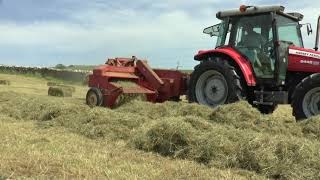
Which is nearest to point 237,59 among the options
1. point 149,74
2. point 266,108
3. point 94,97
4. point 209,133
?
point 266,108

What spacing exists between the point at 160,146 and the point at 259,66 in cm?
449

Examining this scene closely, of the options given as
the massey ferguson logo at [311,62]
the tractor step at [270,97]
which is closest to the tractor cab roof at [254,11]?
the massey ferguson logo at [311,62]

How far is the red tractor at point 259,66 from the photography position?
34.3 feet

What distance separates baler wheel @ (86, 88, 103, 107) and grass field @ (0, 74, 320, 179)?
249 centimetres

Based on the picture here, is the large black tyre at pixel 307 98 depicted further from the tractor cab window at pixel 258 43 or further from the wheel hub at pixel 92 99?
the wheel hub at pixel 92 99

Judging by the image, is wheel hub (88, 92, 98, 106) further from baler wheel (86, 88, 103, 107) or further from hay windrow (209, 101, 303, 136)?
hay windrow (209, 101, 303, 136)

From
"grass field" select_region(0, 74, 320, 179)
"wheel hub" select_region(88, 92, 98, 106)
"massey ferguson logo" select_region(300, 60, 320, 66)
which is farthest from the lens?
"wheel hub" select_region(88, 92, 98, 106)

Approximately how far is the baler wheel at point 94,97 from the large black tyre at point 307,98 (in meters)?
4.71

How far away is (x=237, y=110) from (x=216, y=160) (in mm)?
2823

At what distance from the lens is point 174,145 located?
7059mm

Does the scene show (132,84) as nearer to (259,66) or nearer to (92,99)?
(92,99)

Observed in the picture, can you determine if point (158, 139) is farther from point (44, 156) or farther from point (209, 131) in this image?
point (44, 156)

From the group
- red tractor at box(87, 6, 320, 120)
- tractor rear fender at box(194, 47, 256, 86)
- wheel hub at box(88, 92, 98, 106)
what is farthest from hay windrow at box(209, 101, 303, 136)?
wheel hub at box(88, 92, 98, 106)

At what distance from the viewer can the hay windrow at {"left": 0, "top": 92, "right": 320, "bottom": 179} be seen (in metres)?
6.13
